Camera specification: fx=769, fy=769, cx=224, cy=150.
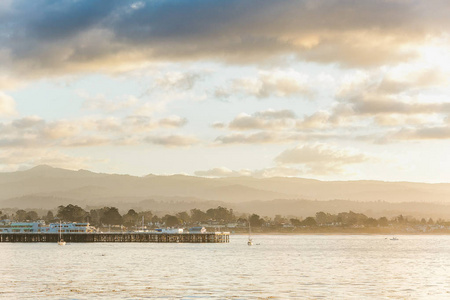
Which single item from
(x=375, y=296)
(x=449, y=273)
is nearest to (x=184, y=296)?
(x=375, y=296)

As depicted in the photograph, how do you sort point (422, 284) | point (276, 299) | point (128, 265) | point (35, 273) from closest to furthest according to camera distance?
point (276, 299) → point (422, 284) → point (35, 273) → point (128, 265)

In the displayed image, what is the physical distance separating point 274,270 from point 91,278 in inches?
1284

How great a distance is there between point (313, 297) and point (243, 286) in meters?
15.2

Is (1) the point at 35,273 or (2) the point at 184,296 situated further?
(1) the point at 35,273

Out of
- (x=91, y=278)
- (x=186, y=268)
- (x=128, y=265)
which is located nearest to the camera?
(x=91, y=278)

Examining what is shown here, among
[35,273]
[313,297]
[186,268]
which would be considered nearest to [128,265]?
[186,268]

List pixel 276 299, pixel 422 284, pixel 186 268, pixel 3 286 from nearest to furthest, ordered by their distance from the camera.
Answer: pixel 276 299, pixel 3 286, pixel 422 284, pixel 186 268

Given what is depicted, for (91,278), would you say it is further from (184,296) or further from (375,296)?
(375,296)

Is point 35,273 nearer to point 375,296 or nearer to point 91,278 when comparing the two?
point 91,278

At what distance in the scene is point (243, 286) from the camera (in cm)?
9425

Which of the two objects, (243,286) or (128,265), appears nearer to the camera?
(243,286)

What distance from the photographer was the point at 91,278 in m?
106

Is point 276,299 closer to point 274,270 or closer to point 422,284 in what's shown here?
point 422,284

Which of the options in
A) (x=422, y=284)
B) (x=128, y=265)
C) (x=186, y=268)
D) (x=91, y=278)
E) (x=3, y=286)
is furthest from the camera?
(x=128, y=265)
